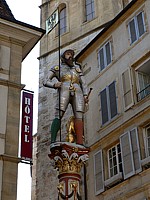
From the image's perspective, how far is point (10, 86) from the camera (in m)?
11.9

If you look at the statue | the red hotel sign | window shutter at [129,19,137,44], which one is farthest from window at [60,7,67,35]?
the statue

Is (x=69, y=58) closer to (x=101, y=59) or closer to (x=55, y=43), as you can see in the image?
(x=101, y=59)

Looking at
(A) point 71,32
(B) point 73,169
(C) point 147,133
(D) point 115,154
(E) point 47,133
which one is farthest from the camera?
(A) point 71,32

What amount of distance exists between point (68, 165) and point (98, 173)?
6678mm

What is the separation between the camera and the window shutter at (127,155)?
12258mm

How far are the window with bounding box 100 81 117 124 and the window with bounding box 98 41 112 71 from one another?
A: 109 cm

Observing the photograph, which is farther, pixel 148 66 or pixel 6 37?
pixel 148 66

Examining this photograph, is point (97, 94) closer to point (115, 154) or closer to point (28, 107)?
point (115, 154)

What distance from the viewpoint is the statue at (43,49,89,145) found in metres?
7.78

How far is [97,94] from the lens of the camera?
594 inches

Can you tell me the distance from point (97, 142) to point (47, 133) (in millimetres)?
5463

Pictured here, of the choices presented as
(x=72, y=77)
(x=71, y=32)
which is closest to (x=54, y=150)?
(x=72, y=77)

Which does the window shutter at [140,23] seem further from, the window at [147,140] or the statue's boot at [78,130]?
the statue's boot at [78,130]

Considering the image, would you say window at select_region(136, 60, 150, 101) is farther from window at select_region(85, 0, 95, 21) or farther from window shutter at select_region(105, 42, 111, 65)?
window at select_region(85, 0, 95, 21)
